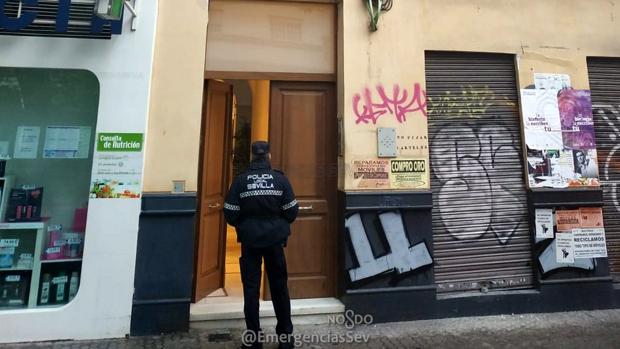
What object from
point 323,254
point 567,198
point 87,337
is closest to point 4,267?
point 87,337

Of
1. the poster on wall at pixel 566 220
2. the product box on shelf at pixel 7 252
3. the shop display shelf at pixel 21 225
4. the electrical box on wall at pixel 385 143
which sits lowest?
the product box on shelf at pixel 7 252

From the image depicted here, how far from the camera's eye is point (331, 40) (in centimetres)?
485

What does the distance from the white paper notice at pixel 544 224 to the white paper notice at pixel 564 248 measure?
13cm

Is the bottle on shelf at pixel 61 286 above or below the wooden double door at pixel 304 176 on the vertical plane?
below

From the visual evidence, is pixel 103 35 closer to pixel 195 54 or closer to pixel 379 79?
pixel 195 54

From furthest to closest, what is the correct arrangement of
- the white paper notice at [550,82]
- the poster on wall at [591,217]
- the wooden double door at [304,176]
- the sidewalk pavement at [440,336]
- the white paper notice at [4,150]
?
the white paper notice at [550,82], the poster on wall at [591,217], the wooden double door at [304,176], the white paper notice at [4,150], the sidewalk pavement at [440,336]

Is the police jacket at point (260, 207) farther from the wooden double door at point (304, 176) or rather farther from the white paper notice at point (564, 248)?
the white paper notice at point (564, 248)

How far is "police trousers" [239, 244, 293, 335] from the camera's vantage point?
3543 mm

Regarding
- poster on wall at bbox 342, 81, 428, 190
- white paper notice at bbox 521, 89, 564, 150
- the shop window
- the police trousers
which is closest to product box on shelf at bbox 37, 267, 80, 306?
the shop window

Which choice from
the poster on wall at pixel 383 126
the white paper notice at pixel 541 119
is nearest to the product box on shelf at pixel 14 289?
the poster on wall at pixel 383 126

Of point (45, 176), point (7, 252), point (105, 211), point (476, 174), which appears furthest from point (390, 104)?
point (7, 252)

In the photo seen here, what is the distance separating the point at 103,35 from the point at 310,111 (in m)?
2.52

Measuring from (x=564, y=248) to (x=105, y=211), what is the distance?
561 centimetres

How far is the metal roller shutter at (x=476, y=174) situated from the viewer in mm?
4738
